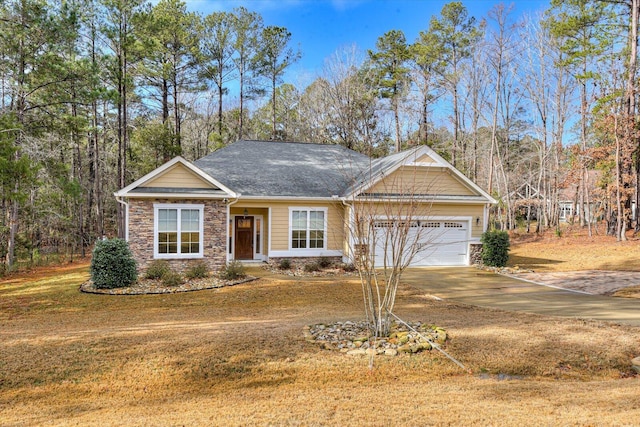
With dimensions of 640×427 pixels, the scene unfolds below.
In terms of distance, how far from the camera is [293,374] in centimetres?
512

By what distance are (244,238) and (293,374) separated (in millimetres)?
11886

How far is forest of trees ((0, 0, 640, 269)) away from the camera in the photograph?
15859mm

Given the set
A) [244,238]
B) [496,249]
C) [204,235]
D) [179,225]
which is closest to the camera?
[179,225]

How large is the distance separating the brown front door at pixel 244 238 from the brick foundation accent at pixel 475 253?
9092mm

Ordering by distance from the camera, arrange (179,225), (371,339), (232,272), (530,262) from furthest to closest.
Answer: (530,262) < (179,225) < (232,272) < (371,339)

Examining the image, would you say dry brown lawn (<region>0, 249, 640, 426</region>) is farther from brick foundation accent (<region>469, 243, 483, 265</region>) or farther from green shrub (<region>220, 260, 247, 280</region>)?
brick foundation accent (<region>469, 243, 483, 265</region>)

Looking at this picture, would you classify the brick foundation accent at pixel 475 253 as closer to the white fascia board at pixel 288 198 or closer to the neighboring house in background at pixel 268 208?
the neighboring house in background at pixel 268 208

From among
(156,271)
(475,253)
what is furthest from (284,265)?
(475,253)

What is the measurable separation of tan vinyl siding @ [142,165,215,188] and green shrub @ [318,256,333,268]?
16.2 feet

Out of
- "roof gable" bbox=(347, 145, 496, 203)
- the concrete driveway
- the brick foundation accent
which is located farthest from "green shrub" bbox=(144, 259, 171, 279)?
the brick foundation accent

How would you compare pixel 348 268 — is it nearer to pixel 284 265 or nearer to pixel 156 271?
pixel 284 265

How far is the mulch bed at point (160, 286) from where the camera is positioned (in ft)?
37.1

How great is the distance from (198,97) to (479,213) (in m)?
22.5

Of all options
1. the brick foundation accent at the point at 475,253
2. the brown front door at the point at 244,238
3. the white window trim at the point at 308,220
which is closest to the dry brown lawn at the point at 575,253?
the brick foundation accent at the point at 475,253
